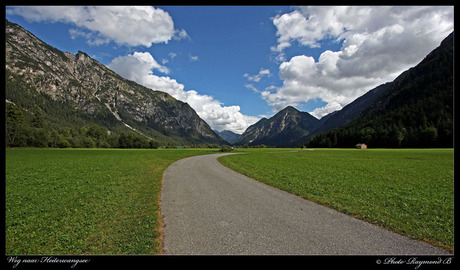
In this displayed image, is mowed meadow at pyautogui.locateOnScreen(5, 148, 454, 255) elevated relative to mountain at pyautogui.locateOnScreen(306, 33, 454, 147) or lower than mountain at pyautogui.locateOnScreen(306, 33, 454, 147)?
lower

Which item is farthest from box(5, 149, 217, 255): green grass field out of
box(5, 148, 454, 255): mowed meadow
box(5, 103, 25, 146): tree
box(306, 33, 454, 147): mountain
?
box(306, 33, 454, 147): mountain

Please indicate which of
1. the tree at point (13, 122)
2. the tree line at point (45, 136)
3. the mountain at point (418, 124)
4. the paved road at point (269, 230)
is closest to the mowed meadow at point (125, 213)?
the paved road at point (269, 230)

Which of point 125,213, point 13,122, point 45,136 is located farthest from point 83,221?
point 13,122

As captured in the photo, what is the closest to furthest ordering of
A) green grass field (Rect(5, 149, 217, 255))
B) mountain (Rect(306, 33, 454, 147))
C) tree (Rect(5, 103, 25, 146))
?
1. green grass field (Rect(5, 149, 217, 255))
2. tree (Rect(5, 103, 25, 146))
3. mountain (Rect(306, 33, 454, 147))

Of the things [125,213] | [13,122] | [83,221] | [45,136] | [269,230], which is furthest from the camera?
[45,136]

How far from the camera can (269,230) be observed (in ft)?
21.2

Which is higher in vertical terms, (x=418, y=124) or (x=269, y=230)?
(x=418, y=124)

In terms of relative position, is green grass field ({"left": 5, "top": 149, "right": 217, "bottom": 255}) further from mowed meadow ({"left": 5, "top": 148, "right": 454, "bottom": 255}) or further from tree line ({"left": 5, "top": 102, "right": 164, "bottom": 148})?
tree line ({"left": 5, "top": 102, "right": 164, "bottom": 148})

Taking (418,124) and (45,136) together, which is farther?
(418,124)

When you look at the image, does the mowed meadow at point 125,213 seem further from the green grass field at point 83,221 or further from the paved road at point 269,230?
the paved road at point 269,230

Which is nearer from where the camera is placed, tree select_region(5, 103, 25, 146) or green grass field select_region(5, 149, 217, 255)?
green grass field select_region(5, 149, 217, 255)

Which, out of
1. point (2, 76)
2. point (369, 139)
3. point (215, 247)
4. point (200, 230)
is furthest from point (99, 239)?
point (369, 139)

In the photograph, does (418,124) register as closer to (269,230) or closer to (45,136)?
(269,230)

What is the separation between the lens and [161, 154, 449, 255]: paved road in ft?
17.2
